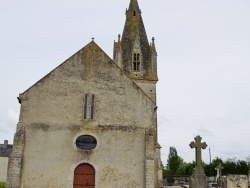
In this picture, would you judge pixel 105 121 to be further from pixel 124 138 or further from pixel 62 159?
pixel 62 159

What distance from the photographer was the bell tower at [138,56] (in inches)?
1264

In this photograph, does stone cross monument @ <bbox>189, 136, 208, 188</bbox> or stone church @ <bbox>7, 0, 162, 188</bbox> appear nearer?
stone cross monument @ <bbox>189, 136, 208, 188</bbox>

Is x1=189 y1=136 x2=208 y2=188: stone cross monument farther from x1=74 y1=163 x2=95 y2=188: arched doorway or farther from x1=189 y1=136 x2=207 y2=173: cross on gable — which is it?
x1=74 y1=163 x2=95 y2=188: arched doorway

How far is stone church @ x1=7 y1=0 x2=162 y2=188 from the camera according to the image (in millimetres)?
17984

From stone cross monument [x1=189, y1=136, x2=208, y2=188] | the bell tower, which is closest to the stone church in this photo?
stone cross monument [x1=189, y1=136, x2=208, y2=188]

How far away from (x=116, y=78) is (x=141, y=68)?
12.5m

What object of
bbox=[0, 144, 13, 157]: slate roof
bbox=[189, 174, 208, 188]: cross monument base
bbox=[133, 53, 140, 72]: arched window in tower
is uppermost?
bbox=[133, 53, 140, 72]: arched window in tower

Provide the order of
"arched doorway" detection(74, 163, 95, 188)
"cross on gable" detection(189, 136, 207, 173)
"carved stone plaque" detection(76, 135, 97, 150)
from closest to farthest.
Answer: "cross on gable" detection(189, 136, 207, 173) < "arched doorway" detection(74, 163, 95, 188) < "carved stone plaque" detection(76, 135, 97, 150)

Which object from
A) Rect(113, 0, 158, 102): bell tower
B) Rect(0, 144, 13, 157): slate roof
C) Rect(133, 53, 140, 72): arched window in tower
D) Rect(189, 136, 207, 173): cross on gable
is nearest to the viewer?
Rect(189, 136, 207, 173): cross on gable

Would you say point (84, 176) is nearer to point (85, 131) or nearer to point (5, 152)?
point (85, 131)

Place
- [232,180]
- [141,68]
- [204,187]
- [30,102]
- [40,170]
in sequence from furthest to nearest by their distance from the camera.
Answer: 1. [141,68]
2. [232,180]
3. [30,102]
4. [40,170]
5. [204,187]

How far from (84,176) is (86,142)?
1.95 m

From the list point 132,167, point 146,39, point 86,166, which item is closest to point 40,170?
point 86,166

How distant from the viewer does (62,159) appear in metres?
18.2
